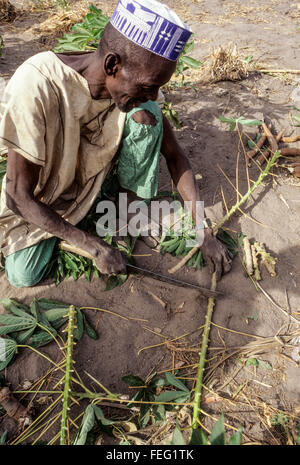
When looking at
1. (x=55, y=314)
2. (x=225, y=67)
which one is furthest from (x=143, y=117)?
(x=225, y=67)

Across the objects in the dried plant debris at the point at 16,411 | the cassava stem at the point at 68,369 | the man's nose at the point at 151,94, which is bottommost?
the dried plant debris at the point at 16,411

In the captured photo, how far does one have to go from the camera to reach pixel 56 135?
153cm

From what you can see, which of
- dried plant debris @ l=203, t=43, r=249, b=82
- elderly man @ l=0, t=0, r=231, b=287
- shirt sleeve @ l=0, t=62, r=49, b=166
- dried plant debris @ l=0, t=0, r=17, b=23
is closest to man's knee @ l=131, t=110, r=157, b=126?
elderly man @ l=0, t=0, r=231, b=287

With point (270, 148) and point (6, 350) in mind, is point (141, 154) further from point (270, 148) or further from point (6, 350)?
point (270, 148)

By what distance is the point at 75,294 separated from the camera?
6.01ft

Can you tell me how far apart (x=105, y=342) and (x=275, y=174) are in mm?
1772

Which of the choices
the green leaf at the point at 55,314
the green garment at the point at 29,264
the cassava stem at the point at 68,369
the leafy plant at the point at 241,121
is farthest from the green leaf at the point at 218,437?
the leafy plant at the point at 241,121

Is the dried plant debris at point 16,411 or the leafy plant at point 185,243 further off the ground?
the leafy plant at point 185,243

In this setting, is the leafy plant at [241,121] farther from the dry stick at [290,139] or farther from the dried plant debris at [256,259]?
the dried plant debris at [256,259]

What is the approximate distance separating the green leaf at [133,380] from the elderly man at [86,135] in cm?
50

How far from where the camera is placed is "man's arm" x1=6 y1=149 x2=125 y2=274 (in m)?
1.44

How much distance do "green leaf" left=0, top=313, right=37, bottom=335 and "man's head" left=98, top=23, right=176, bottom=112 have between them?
45.2 inches

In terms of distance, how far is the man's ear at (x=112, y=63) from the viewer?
1300 mm

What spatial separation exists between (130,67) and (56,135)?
464 millimetres
